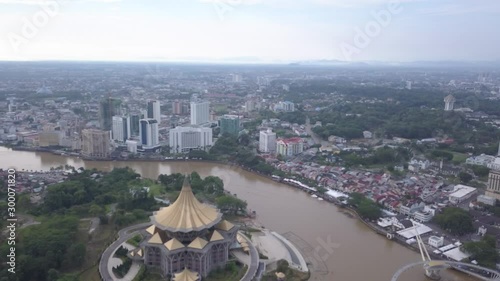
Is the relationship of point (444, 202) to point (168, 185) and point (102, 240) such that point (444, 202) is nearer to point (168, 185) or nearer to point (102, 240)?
point (168, 185)

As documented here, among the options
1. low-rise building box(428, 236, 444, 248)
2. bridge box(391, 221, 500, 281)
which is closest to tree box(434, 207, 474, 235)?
low-rise building box(428, 236, 444, 248)

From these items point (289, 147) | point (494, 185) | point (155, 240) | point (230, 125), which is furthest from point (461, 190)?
point (230, 125)

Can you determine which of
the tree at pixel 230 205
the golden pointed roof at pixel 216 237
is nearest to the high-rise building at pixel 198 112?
the tree at pixel 230 205

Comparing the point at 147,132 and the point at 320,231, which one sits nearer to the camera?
the point at 320,231

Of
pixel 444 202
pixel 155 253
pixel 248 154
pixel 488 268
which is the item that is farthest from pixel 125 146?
pixel 488 268

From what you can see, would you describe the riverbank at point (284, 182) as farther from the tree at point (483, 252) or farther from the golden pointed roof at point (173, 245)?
the golden pointed roof at point (173, 245)

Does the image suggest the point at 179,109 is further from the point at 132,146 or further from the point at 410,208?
the point at 410,208
